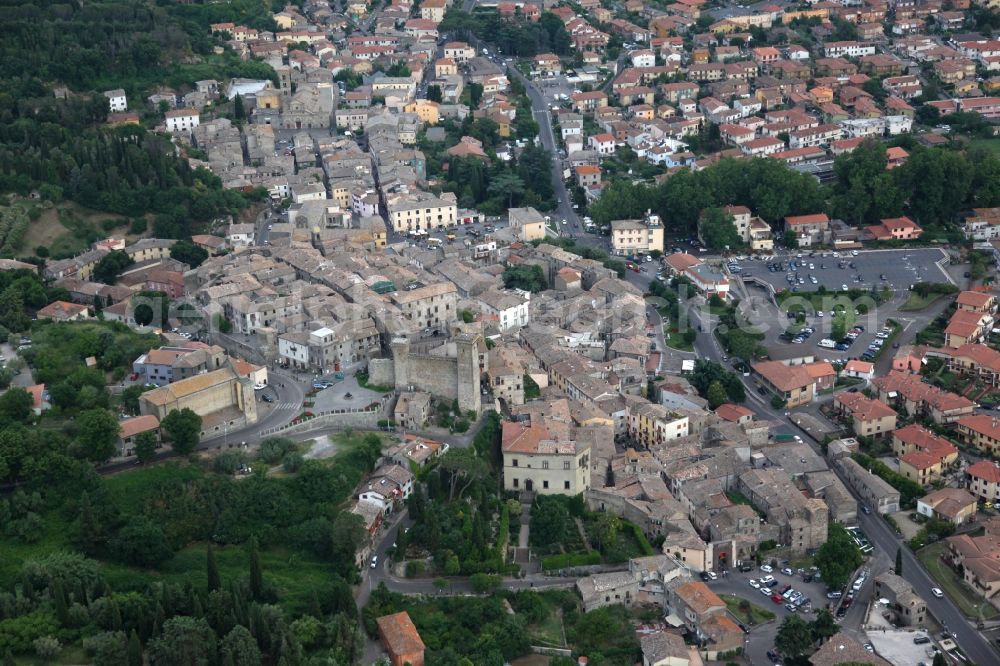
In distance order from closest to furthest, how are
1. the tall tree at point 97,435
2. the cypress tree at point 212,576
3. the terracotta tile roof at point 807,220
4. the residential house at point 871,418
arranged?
the cypress tree at point 212,576
the tall tree at point 97,435
the residential house at point 871,418
the terracotta tile roof at point 807,220

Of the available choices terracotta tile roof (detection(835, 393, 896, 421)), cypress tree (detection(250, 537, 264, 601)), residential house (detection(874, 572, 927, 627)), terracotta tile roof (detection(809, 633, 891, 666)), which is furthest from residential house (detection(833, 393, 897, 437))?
cypress tree (detection(250, 537, 264, 601))

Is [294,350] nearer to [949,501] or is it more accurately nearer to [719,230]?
[949,501]

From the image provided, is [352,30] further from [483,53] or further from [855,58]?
[855,58]

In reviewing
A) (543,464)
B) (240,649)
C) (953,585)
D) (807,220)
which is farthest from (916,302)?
(240,649)

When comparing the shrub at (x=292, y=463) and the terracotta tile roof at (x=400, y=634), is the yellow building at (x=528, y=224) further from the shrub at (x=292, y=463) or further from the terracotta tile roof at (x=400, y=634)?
the terracotta tile roof at (x=400, y=634)

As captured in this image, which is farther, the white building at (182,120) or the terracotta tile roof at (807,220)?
the white building at (182,120)

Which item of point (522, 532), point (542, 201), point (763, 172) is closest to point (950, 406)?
point (522, 532)

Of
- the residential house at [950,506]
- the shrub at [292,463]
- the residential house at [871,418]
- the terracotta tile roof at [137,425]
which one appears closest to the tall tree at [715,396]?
the residential house at [871,418]
